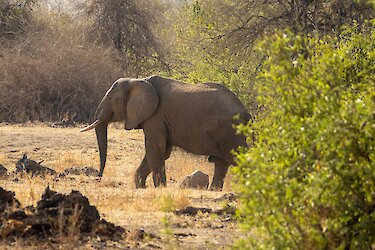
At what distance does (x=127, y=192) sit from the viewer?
13.9 metres

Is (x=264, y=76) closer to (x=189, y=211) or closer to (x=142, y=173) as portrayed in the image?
(x=189, y=211)

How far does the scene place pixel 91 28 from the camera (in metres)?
34.2

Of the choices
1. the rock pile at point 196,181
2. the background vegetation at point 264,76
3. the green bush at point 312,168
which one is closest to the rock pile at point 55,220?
the background vegetation at point 264,76

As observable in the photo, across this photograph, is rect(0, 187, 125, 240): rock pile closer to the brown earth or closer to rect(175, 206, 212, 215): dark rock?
the brown earth

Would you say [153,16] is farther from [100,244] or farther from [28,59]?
[100,244]

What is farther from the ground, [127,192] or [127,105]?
[127,105]

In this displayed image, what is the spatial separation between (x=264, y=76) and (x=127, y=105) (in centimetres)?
974

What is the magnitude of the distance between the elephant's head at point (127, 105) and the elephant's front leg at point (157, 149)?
10.7 inches

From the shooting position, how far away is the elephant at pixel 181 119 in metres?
16.3

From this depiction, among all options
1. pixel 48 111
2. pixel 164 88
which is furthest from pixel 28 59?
pixel 164 88

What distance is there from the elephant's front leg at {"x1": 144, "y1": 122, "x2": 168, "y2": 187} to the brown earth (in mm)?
364

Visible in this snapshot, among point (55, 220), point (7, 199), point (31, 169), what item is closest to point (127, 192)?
point (31, 169)

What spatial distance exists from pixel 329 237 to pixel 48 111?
22.8 m

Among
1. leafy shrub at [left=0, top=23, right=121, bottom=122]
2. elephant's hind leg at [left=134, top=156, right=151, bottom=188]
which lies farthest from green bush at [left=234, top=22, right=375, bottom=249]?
leafy shrub at [left=0, top=23, right=121, bottom=122]
